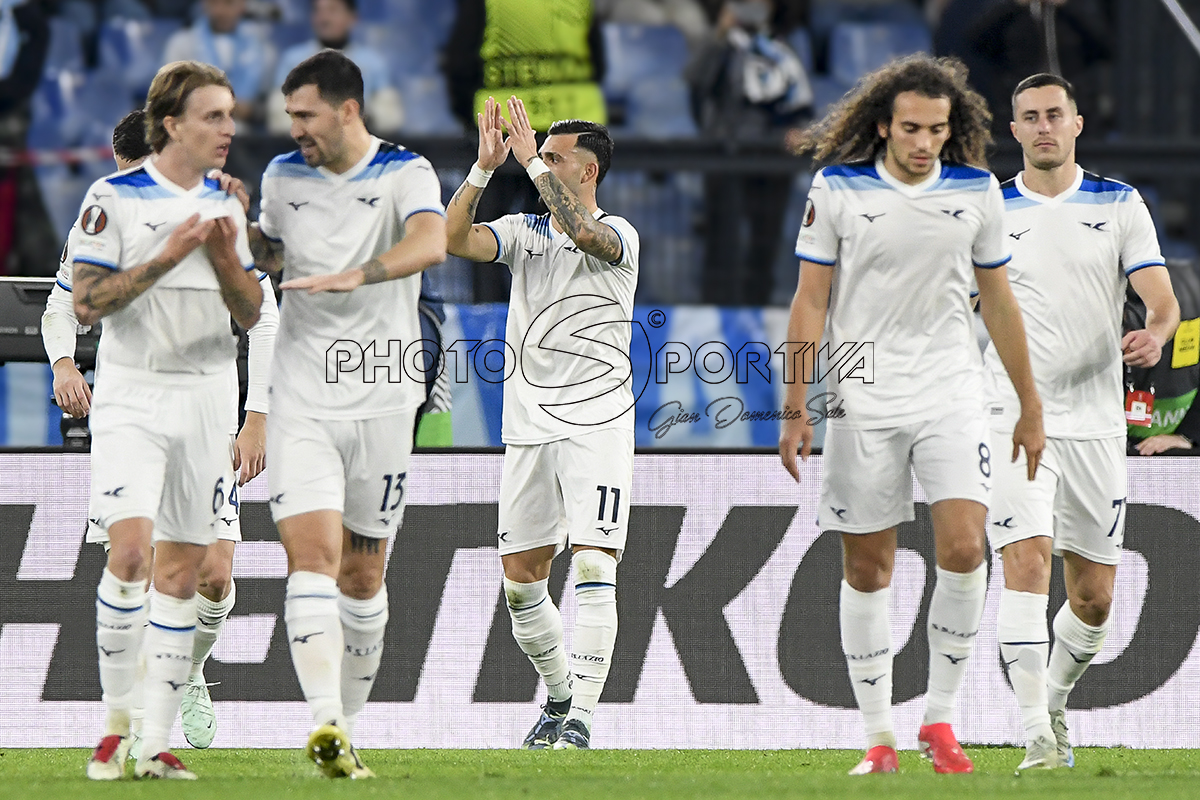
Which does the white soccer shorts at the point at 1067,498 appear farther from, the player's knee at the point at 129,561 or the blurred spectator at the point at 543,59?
the blurred spectator at the point at 543,59

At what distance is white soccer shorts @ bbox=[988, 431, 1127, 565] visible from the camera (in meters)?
5.85

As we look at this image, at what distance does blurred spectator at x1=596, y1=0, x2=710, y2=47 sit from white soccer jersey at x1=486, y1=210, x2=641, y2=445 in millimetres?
6181

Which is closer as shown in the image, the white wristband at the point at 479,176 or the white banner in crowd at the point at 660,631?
the white wristband at the point at 479,176

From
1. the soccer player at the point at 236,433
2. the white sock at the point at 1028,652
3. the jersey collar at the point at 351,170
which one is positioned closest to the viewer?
the jersey collar at the point at 351,170

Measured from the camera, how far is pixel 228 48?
1186cm

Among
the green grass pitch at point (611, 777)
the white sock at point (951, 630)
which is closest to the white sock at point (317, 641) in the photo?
the green grass pitch at point (611, 777)

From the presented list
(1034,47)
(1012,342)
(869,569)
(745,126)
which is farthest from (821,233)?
(1034,47)

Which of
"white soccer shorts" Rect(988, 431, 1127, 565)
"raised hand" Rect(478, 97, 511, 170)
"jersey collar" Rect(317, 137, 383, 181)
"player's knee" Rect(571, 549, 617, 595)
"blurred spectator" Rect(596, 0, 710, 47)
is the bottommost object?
"player's knee" Rect(571, 549, 617, 595)

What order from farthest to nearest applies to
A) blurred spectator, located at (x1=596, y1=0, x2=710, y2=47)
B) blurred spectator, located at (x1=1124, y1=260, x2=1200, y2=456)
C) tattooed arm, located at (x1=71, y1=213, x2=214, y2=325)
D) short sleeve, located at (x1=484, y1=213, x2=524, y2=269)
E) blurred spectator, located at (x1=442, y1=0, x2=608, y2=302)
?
1. blurred spectator, located at (x1=596, y1=0, x2=710, y2=47)
2. blurred spectator, located at (x1=442, y1=0, x2=608, y2=302)
3. blurred spectator, located at (x1=1124, y1=260, x2=1200, y2=456)
4. short sleeve, located at (x1=484, y1=213, x2=524, y2=269)
5. tattooed arm, located at (x1=71, y1=213, x2=214, y2=325)

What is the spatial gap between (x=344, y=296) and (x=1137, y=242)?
9.24ft

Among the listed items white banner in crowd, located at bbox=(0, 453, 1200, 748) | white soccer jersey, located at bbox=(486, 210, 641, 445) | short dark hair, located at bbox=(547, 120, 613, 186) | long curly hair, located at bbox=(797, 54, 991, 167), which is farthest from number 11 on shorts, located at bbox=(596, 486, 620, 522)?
long curly hair, located at bbox=(797, 54, 991, 167)

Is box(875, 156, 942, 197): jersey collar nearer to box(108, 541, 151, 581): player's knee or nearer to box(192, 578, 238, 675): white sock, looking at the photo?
box(108, 541, 151, 581): player's knee

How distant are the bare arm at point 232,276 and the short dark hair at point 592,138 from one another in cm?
199

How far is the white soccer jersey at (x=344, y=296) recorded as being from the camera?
511cm
